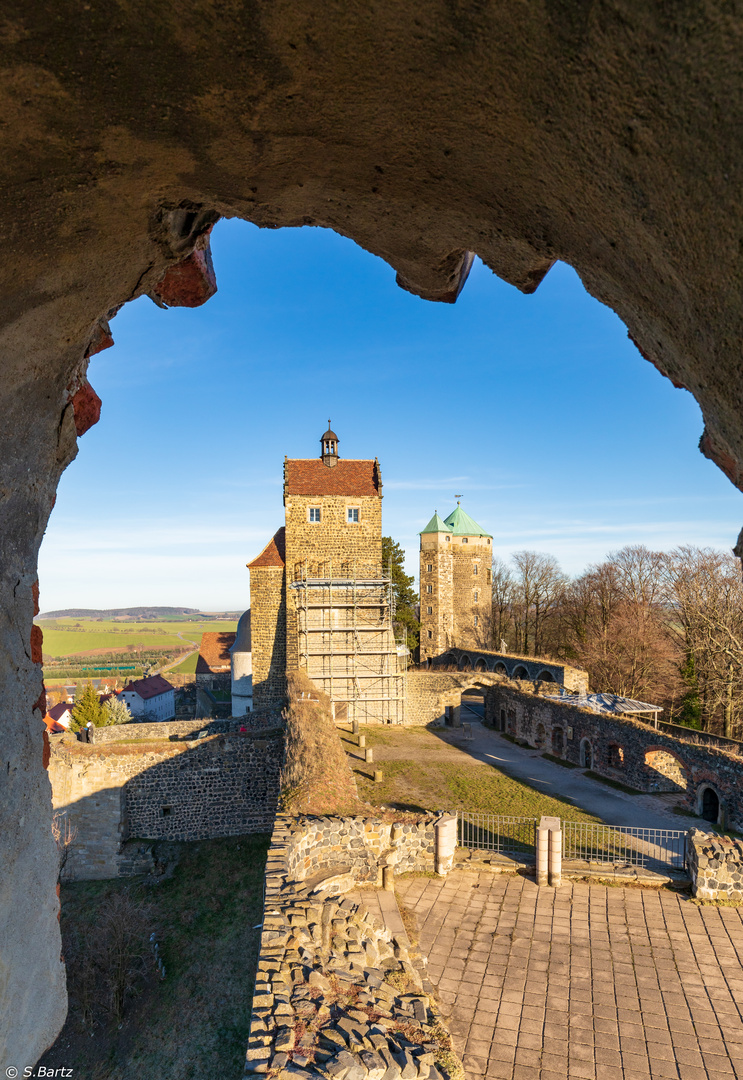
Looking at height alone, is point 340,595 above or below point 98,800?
above

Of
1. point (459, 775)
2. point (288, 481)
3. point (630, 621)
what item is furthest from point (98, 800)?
point (630, 621)

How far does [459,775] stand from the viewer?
1777 centimetres

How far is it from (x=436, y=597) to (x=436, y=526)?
5.70 metres

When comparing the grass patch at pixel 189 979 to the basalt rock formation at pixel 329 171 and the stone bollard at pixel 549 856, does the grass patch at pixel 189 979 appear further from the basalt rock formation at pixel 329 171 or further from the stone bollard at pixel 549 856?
the basalt rock formation at pixel 329 171

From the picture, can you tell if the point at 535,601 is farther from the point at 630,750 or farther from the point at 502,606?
the point at 630,750

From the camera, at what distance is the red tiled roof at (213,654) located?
4147 centimetres

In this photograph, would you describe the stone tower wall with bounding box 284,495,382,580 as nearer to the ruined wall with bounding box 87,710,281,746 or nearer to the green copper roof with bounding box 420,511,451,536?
the ruined wall with bounding box 87,710,281,746

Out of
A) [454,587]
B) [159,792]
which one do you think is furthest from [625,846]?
[454,587]

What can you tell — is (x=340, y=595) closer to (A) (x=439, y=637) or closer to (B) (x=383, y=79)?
(A) (x=439, y=637)

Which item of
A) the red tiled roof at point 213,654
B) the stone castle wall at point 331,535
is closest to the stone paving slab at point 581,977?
the stone castle wall at point 331,535

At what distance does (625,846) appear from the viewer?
1262cm

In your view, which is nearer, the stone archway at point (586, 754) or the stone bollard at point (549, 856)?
the stone bollard at point (549, 856)

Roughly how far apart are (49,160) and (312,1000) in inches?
260

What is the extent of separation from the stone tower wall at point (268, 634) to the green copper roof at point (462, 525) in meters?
24.1
